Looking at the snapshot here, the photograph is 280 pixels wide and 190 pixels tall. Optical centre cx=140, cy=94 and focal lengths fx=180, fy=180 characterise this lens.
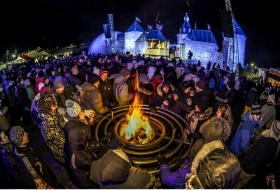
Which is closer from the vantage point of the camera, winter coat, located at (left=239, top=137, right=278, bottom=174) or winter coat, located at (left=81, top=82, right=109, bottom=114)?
winter coat, located at (left=239, top=137, right=278, bottom=174)

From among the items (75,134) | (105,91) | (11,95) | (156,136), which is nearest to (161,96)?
(156,136)

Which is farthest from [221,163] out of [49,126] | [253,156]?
[49,126]

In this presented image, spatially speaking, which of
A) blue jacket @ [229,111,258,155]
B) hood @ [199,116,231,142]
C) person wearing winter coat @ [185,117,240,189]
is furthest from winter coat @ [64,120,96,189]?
blue jacket @ [229,111,258,155]

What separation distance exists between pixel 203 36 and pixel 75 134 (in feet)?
172

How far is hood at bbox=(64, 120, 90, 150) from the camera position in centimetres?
357

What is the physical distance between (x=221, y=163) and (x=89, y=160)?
2609 mm

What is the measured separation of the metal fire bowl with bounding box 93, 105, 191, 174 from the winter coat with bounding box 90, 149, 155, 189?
35.8 inches

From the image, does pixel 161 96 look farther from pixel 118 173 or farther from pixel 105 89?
pixel 118 173

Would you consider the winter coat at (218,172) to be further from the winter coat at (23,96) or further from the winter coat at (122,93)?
the winter coat at (23,96)

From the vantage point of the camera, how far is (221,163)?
7.48ft

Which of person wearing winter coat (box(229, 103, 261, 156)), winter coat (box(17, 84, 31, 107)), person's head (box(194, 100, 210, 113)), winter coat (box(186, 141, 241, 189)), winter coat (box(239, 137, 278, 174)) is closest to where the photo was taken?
winter coat (box(186, 141, 241, 189))

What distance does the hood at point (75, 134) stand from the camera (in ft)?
11.7

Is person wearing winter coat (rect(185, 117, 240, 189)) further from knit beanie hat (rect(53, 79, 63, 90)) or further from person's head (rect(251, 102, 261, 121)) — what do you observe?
knit beanie hat (rect(53, 79, 63, 90))

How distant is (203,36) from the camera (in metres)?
49.4
